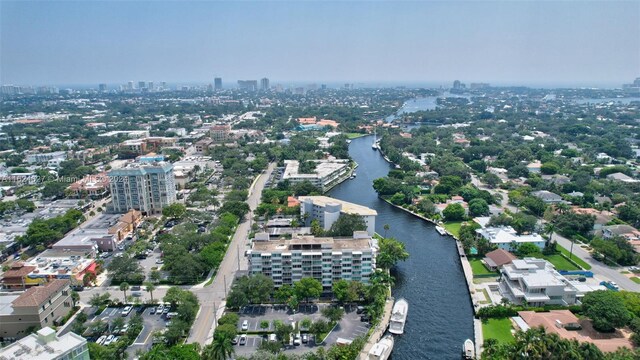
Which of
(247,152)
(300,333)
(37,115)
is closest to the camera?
(300,333)


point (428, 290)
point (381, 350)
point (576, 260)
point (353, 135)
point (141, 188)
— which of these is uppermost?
point (141, 188)

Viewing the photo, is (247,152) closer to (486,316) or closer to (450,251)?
(450,251)

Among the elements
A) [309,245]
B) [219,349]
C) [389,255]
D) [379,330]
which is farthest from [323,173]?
[219,349]

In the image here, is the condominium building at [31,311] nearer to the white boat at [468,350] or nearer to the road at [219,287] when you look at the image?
the road at [219,287]

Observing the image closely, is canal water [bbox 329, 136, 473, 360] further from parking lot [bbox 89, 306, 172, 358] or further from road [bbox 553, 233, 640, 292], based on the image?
parking lot [bbox 89, 306, 172, 358]

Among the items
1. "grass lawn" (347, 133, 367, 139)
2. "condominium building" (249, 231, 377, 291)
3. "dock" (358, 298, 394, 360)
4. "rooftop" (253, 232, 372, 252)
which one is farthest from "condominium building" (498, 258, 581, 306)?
"grass lawn" (347, 133, 367, 139)

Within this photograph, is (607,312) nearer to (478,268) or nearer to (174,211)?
(478,268)

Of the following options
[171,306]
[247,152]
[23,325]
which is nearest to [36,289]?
[23,325]
